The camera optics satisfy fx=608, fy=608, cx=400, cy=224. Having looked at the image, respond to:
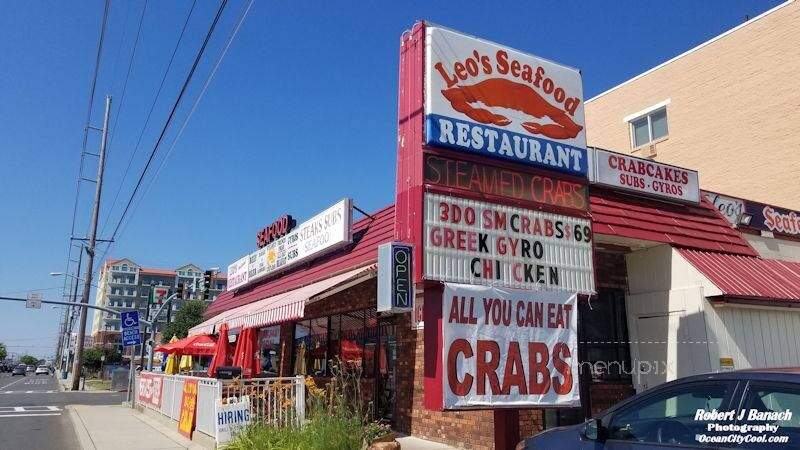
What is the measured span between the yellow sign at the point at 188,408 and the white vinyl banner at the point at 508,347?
741 cm

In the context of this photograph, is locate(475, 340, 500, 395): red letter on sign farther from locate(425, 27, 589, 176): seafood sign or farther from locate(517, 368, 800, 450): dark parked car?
locate(425, 27, 589, 176): seafood sign

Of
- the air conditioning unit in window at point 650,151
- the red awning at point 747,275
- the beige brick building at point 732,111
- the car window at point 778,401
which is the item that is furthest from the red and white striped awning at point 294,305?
the air conditioning unit in window at point 650,151

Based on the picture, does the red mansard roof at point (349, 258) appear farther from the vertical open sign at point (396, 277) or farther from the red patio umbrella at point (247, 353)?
the vertical open sign at point (396, 277)

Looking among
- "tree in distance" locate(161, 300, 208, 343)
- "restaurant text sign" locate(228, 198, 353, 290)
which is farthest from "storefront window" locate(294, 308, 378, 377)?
"tree in distance" locate(161, 300, 208, 343)

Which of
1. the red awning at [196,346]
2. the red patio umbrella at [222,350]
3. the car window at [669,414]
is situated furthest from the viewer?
the red awning at [196,346]

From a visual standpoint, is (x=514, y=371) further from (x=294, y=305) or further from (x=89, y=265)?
(x=89, y=265)

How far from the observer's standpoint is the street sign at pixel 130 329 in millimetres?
22688

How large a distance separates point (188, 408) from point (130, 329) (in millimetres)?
11504

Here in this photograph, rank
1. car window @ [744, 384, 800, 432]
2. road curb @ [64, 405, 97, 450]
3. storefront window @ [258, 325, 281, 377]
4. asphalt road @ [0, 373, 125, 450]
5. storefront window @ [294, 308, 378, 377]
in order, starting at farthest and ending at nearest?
storefront window @ [258, 325, 281, 377]
storefront window @ [294, 308, 378, 377]
asphalt road @ [0, 373, 125, 450]
road curb @ [64, 405, 97, 450]
car window @ [744, 384, 800, 432]

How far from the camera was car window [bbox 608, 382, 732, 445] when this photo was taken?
167 inches

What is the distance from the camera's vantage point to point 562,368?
306 inches

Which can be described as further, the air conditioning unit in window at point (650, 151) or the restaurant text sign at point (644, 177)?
the air conditioning unit in window at point (650, 151)

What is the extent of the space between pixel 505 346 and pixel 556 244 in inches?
67.5

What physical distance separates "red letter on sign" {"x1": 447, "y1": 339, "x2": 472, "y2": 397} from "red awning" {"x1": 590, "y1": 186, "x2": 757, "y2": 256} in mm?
3921
